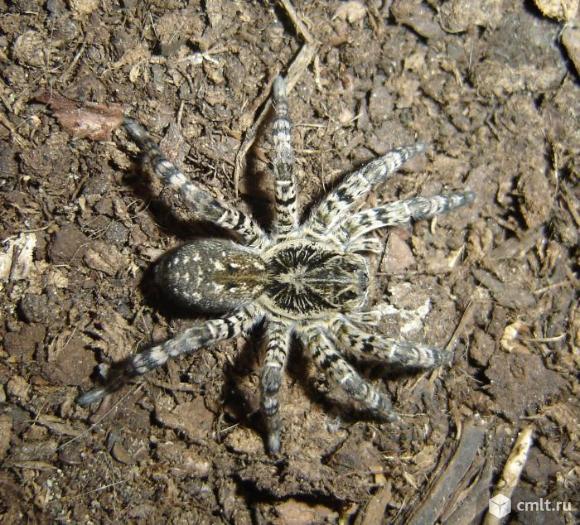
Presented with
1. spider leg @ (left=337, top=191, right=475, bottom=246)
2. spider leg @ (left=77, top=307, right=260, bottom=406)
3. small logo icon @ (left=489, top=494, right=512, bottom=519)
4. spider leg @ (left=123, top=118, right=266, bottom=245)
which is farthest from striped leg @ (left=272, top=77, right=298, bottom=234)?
small logo icon @ (left=489, top=494, right=512, bottom=519)

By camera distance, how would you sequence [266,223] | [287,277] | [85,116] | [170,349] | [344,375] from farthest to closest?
[266,223]
[287,277]
[85,116]
[344,375]
[170,349]

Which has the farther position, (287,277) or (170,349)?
(287,277)

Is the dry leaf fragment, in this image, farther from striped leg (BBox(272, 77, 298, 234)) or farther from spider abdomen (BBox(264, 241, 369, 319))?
spider abdomen (BBox(264, 241, 369, 319))

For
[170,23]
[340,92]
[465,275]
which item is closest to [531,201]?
[465,275]

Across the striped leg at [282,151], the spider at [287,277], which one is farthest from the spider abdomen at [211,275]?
the striped leg at [282,151]

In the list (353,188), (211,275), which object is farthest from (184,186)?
(353,188)

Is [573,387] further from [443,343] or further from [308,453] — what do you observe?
[308,453]

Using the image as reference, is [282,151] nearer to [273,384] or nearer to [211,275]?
[211,275]
